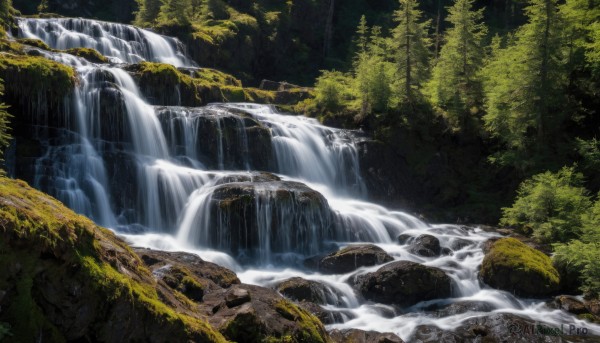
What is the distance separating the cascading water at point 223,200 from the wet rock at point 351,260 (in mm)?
408

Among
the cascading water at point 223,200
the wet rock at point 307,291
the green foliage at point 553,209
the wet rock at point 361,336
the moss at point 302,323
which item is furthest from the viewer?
the green foliage at point 553,209

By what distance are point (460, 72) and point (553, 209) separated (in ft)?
38.0

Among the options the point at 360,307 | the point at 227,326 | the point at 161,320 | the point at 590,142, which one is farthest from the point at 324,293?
the point at 590,142

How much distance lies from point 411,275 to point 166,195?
9736 mm

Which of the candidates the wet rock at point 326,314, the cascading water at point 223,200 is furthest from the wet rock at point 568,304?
the wet rock at point 326,314

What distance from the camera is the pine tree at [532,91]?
2331 cm

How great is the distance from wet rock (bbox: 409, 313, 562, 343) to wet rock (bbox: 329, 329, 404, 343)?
1484mm

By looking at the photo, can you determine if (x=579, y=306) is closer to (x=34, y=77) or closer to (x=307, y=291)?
(x=307, y=291)

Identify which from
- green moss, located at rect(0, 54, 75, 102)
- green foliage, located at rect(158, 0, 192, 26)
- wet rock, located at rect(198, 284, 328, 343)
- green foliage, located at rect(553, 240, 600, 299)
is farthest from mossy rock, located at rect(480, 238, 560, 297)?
green foliage, located at rect(158, 0, 192, 26)

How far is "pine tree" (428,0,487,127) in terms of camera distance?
1080 inches

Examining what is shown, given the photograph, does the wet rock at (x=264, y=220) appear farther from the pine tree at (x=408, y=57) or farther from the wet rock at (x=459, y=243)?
the pine tree at (x=408, y=57)

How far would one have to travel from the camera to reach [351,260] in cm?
1587

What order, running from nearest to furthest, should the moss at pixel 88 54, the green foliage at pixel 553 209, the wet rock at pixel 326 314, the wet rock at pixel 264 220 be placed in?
the wet rock at pixel 326 314 → the wet rock at pixel 264 220 → the green foliage at pixel 553 209 → the moss at pixel 88 54

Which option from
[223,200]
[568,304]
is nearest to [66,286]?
[223,200]
